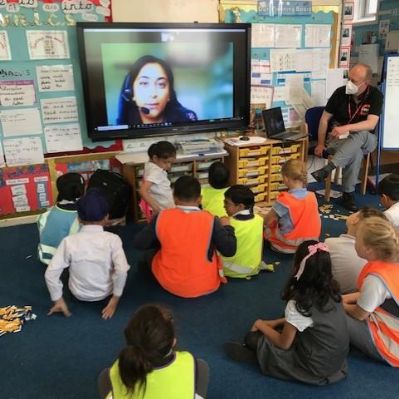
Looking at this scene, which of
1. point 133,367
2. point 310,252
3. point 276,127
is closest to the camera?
point 133,367

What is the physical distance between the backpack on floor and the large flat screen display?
336mm

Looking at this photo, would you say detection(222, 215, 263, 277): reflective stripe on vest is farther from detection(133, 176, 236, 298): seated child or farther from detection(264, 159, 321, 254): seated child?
detection(264, 159, 321, 254): seated child

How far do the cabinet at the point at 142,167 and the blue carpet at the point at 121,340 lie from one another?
79 centimetres

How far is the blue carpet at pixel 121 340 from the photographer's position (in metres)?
1.84

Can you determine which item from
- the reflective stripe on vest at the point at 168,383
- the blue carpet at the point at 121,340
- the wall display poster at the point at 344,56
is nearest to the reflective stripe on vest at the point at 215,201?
the blue carpet at the point at 121,340

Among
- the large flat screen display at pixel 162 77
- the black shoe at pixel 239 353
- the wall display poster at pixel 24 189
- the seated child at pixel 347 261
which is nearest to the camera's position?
the black shoe at pixel 239 353

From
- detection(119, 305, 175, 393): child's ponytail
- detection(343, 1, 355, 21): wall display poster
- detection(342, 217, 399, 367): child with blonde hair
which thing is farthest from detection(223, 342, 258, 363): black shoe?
detection(343, 1, 355, 21): wall display poster

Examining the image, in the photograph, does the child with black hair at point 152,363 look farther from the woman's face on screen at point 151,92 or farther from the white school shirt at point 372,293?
the woman's face on screen at point 151,92

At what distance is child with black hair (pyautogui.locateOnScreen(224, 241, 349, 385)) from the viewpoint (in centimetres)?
164

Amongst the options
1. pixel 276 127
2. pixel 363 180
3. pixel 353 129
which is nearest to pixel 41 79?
pixel 276 127

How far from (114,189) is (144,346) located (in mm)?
2373

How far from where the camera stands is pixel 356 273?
2.18 meters

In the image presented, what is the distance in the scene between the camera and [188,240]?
7.61 ft

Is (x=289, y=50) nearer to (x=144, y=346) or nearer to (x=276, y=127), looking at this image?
(x=276, y=127)
